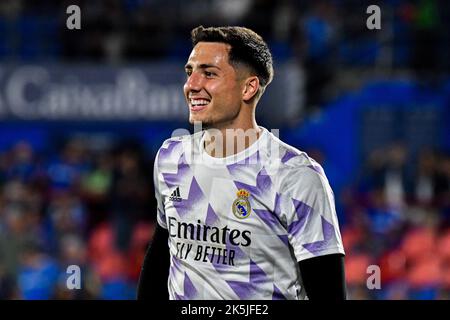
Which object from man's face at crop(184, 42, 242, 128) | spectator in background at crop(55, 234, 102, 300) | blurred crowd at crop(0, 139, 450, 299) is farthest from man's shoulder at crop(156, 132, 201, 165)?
spectator in background at crop(55, 234, 102, 300)

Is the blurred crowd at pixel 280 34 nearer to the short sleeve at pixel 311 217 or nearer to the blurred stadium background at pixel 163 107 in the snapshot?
the blurred stadium background at pixel 163 107

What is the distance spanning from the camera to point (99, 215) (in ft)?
35.0

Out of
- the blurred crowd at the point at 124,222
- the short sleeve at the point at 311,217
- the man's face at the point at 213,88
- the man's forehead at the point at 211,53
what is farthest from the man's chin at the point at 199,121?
the blurred crowd at the point at 124,222

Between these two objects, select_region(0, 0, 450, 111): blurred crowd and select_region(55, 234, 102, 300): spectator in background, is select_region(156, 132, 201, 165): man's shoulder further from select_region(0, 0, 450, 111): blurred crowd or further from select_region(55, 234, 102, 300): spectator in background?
select_region(0, 0, 450, 111): blurred crowd

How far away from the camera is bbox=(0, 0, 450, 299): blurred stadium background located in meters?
10.4

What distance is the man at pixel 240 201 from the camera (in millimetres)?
3385

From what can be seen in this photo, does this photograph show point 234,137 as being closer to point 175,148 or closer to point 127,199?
point 175,148

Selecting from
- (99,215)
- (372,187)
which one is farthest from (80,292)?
(372,187)

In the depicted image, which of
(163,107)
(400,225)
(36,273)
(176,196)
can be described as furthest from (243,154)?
(163,107)

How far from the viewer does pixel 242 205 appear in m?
3.51

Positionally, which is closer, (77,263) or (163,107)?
(77,263)

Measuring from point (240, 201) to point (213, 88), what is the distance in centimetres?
43

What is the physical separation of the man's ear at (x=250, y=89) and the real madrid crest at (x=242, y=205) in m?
0.36
